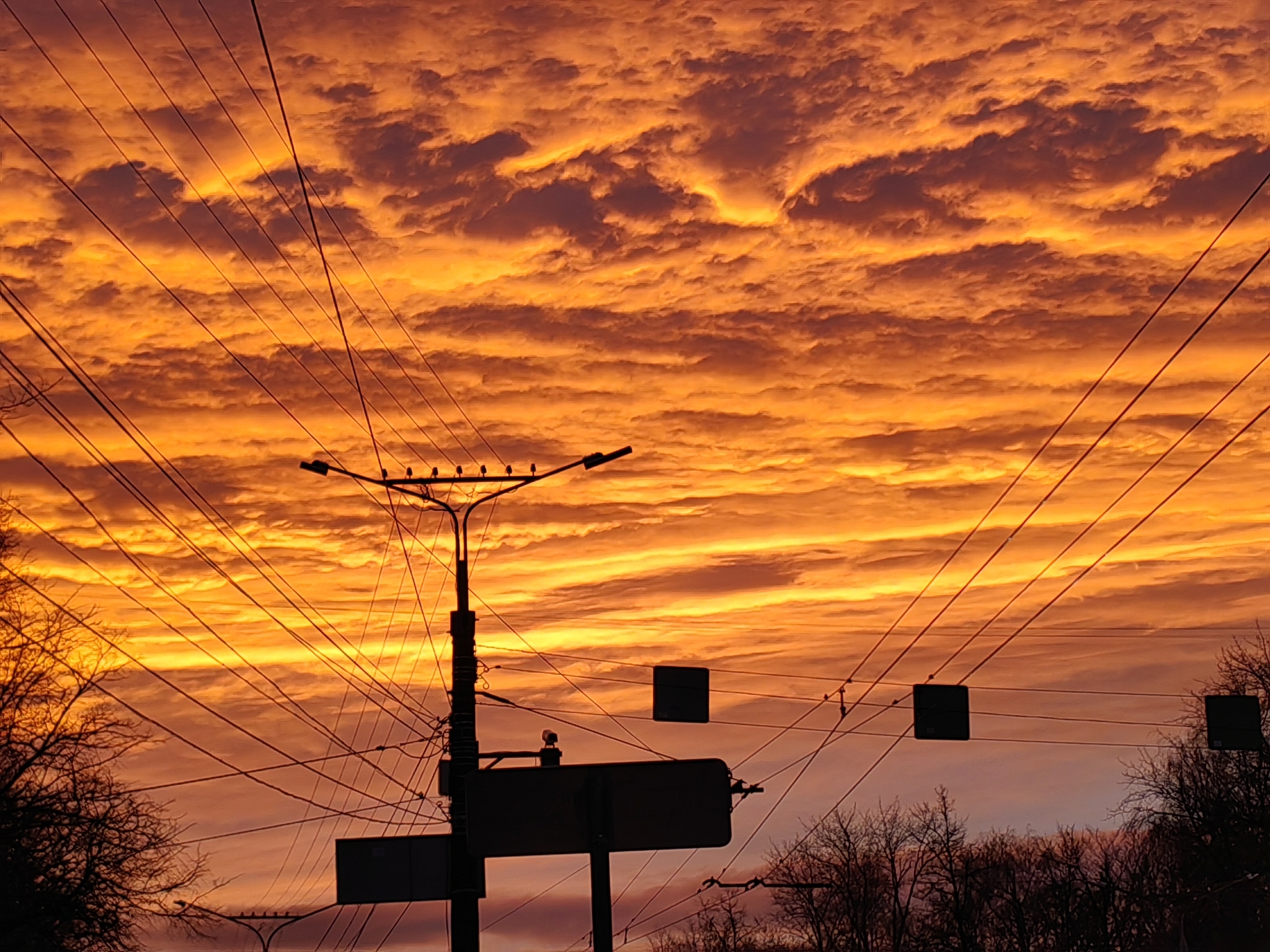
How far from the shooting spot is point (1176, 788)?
7719cm

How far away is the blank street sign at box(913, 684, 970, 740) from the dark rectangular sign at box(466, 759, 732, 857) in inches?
847

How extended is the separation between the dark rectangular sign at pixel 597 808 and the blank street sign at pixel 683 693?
21.8 metres

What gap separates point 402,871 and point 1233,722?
16.0 m

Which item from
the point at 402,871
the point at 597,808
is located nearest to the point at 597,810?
the point at 597,808

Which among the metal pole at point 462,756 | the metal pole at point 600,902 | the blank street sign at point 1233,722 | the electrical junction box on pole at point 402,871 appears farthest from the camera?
the blank street sign at point 1233,722

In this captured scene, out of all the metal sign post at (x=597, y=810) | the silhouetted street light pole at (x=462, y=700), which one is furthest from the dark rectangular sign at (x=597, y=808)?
the silhouetted street light pole at (x=462, y=700)

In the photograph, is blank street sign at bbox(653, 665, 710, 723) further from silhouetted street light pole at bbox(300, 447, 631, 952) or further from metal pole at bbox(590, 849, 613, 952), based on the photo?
metal pole at bbox(590, 849, 613, 952)

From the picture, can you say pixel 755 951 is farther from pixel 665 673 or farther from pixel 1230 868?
pixel 665 673

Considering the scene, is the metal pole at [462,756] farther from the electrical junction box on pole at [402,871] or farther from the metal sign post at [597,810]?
the metal sign post at [597,810]

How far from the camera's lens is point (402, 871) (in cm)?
2933

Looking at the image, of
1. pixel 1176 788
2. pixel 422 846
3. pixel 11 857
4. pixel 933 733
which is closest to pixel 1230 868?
pixel 1176 788

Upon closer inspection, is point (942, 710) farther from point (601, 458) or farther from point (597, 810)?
point (597, 810)

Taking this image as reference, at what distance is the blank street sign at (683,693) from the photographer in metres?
31.9

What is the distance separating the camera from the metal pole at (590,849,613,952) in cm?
972
